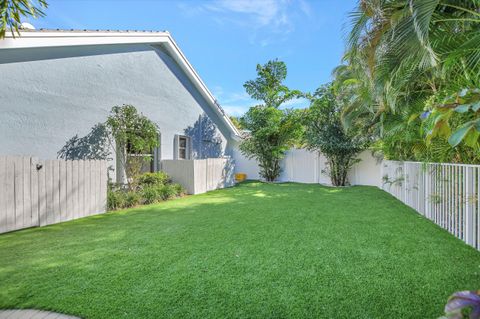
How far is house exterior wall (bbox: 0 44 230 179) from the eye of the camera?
18.9 ft

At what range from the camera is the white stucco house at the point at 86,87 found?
→ 578 cm

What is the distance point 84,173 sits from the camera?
6.27 m

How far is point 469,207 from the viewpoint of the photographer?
396 cm

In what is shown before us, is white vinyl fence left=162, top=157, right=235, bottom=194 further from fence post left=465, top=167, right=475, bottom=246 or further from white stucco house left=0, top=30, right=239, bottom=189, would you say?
fence post left=465, top=167, right=475, bottom=246

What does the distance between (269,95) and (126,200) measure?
11.1 meters

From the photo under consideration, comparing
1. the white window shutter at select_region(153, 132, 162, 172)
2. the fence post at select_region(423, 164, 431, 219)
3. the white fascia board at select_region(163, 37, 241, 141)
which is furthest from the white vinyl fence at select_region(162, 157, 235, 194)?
the fence post at select_region(423, 164, 431, 219)

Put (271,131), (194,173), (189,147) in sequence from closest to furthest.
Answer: (194,173) < (189,147) < (271,131)

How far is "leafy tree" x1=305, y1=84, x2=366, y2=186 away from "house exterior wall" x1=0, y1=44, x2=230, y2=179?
664 centimetres

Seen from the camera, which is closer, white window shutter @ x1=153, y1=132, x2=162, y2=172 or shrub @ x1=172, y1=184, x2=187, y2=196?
shrub @ x1=172, y1=184, x2=187, y2=196

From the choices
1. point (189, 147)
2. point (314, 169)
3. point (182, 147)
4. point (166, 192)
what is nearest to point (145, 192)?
point (166, 192)

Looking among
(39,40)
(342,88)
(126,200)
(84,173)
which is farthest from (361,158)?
(39,40)

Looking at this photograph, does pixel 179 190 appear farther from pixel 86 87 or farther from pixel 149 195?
pixel 86 87

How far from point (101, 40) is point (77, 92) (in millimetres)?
1884

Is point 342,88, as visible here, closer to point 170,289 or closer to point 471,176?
point 471,176
